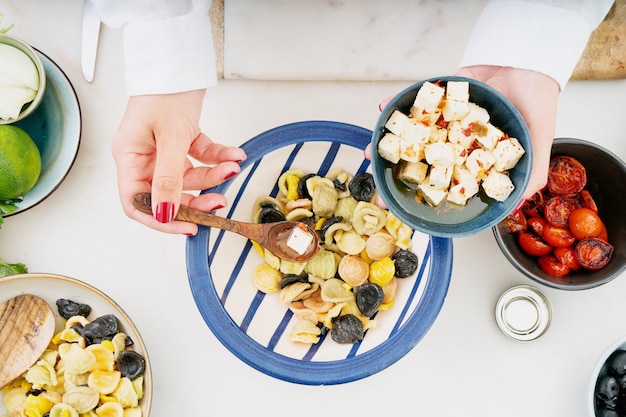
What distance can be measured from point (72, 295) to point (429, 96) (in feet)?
2.19

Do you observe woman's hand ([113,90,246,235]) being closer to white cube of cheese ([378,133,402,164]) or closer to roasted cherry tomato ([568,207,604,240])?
white cube of cheese ([378,133,402,164])

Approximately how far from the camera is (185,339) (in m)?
1.08

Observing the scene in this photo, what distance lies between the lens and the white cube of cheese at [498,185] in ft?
2.68

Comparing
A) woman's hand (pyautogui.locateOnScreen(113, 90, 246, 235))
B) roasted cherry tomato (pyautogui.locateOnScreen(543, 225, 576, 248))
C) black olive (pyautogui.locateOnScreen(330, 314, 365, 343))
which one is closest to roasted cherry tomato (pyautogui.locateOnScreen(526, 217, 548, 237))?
roasted cherry tomato (pyautogui.locateOnScreen(543, 225, 576, 248))

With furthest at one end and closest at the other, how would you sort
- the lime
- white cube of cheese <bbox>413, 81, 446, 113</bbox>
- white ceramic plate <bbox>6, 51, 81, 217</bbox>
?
white ceramic plate <bbox>6, 51, 81, 217</bbox> → the lime → white cube of cheese <bbox>413, 81, 446, 113</bbox>

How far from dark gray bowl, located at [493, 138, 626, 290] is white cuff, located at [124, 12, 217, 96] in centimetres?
53

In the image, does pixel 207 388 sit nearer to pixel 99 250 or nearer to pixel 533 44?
pixel 99 250

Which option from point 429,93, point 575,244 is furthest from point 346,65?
point 575,244

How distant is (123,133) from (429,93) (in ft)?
Result: 1.44

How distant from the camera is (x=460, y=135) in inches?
32.4

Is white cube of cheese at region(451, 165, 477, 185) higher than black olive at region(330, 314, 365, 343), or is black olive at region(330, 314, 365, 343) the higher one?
white cube of cheese at region(451, 165, 477, 185)

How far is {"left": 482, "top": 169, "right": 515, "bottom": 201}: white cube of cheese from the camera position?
2.68 feet

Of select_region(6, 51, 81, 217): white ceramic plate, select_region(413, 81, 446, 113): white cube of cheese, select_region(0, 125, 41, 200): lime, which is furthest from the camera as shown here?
select_region(6, 51, 81, 217): white ceramic plate

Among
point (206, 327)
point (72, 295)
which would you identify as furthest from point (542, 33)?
point (72, 295)
